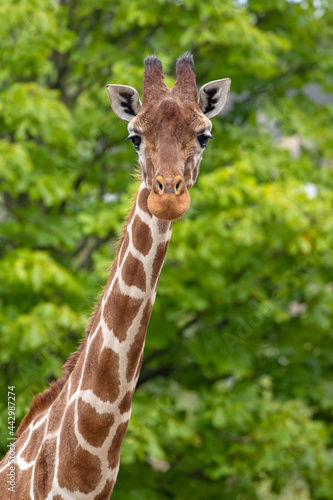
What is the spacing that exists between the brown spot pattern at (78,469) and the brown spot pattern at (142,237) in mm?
924

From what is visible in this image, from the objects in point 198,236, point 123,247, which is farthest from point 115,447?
point 198,236

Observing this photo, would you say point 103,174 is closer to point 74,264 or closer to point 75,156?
point 75,156

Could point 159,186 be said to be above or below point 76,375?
above

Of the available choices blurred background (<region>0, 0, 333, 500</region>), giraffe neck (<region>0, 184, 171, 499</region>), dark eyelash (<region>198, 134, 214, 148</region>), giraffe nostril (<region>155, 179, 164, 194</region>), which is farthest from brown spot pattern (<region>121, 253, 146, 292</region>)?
blurred background (<region>0, 0, 333, 500</region>)

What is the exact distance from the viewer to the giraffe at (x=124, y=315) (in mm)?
2914

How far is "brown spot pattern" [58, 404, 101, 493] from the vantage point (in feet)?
10.0

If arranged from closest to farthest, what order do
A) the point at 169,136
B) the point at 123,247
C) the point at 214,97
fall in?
the point at 169,136, the point at 123,247, the point at 214,97

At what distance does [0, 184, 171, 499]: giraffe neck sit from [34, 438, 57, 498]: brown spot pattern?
0.01 m

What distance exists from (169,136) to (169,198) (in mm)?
352

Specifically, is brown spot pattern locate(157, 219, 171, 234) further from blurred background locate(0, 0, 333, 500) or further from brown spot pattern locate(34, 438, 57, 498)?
blurred background locate(0, 0, 333, 500)

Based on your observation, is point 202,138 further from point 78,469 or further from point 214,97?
point 78,469

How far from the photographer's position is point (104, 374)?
3059mm

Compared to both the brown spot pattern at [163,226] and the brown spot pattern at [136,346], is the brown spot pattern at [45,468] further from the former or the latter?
the brown spot pattern at [163,226]

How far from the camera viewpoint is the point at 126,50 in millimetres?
8477
